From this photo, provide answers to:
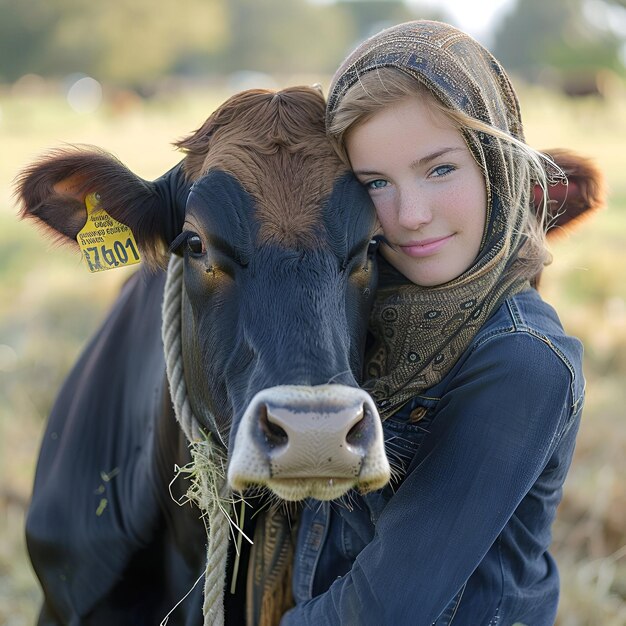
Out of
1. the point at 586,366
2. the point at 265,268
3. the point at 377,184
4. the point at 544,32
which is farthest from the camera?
the point at 544,32

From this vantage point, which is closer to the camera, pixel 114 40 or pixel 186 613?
pixel 186 613

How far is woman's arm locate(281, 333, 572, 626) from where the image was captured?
2.15 meters

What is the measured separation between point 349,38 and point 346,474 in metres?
79.8

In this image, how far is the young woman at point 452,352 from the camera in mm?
2178

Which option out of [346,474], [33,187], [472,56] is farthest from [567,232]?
[33,187]

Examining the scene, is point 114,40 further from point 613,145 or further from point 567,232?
point 567,232

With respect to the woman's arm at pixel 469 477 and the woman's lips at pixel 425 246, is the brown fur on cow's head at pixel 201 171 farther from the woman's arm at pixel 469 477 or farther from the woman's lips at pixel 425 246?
the woman's arm at pixel 469 477

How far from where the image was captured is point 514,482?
85.2 inches

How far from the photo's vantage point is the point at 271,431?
198cm

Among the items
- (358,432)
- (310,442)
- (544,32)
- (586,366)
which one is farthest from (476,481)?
(544,32)

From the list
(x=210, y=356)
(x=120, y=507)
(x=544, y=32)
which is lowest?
(x=544, y=32)

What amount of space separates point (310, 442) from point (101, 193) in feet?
3.95

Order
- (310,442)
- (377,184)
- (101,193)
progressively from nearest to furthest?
(310,442) → (377,184) → (101,193)

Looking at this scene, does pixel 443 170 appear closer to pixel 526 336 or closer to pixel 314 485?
pixel 526 336
